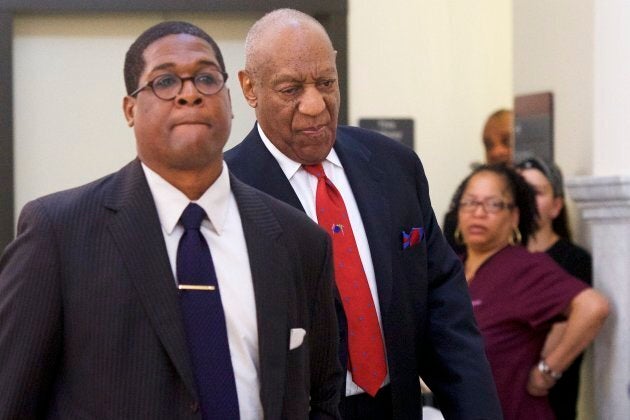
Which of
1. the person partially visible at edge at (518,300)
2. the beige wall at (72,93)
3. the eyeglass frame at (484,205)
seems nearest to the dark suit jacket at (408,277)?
the person partially visible at edge at (518,300)

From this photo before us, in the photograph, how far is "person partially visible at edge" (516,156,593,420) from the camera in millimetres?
5641

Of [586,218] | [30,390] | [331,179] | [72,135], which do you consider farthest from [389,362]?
[72,135]

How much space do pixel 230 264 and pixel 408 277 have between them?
40.9 inches

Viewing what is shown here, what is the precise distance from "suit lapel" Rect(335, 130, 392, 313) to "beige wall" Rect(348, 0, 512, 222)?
13.2 ft

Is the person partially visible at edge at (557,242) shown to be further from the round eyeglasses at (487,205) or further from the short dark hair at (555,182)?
the round eyeglasses at (487,205)

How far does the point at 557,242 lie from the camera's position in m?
5.84

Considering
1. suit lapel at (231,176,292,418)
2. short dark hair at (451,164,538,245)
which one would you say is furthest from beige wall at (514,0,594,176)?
suit lapel at (231,176,292,418)

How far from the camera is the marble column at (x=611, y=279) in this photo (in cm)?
547

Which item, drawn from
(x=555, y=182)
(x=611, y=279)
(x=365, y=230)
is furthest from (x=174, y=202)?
(x=555, y=182)

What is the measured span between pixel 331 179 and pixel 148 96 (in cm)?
107

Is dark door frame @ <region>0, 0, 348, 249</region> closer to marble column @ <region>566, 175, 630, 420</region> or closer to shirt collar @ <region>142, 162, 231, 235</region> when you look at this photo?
marble column @ <region>566, 175, 630, 420</region>

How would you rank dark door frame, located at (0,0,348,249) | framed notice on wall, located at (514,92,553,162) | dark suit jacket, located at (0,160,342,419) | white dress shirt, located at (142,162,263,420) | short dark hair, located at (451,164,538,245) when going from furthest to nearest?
dark door frame, located at (0,0,348,249)
framed notice on wall, located at (514,92,553,162)
short dark hair, located at (451,164,538,245)
white dress shirt, located at (142,162,263,420)
dark suit jacket, located at (0,160,342,419)

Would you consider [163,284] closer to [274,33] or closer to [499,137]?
[274,33]

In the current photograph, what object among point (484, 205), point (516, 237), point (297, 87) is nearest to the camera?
point (297, 87)
